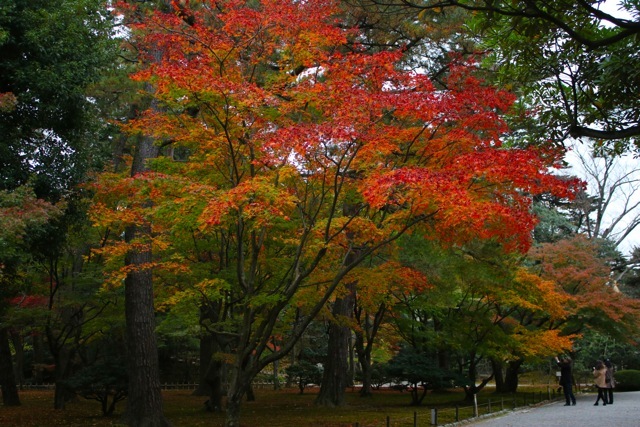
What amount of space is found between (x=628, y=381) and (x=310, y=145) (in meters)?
25.4

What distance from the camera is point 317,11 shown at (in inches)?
371

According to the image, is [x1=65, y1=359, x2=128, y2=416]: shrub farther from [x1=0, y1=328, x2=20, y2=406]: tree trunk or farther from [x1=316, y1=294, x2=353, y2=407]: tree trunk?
[x1=316, y1=294, x2=353, y2=407]: tree trunk

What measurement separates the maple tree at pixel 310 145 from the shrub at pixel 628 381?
21235 millimetres

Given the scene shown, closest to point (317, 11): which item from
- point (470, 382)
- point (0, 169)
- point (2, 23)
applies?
point (2, 23)

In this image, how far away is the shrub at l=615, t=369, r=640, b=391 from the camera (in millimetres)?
26656

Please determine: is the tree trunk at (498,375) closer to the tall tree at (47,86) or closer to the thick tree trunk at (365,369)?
the thick tree trunk at (365,369)

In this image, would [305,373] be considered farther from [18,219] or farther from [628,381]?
[18,219]

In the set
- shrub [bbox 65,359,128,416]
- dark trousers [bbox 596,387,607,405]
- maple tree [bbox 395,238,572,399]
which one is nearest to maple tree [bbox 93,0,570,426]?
maple tree [bbox 395,238,572,399]

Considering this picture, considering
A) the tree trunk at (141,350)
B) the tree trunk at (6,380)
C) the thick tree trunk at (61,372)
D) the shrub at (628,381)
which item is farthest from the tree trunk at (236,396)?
the shrub at (628,381)

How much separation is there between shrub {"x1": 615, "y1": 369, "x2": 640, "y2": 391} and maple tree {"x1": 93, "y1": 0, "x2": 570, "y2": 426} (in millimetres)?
21235

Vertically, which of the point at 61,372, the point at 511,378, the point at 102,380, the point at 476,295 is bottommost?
the point at 511,378

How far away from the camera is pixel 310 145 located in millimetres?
8336

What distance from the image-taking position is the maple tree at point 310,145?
320 inches

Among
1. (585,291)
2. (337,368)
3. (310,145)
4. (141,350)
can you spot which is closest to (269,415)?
(337,368)
